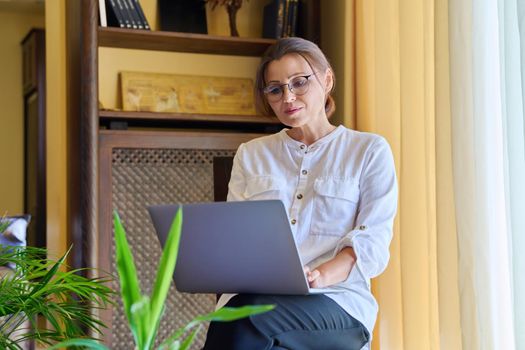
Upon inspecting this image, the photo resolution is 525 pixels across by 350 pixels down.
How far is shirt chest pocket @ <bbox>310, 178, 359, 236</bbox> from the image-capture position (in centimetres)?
192

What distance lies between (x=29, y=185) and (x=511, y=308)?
4.39 metres

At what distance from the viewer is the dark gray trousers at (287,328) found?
162cm

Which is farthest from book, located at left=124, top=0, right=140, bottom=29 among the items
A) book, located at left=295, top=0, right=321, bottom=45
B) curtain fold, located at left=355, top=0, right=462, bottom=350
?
→ curtain fold, located at left=355, top=0, right=462, bottom=350

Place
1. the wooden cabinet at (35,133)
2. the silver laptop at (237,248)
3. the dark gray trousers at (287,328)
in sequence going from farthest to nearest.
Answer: the wooden cabinet at (35,133), the dark gray trousers at (287,328), the silver laptop at (237,248)

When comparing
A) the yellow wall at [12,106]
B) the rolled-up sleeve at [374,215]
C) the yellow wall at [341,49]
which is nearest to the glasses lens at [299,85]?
the rolled-up sleeve at [374,215]

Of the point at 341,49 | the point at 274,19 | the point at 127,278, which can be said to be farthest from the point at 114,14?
the point at 127,278

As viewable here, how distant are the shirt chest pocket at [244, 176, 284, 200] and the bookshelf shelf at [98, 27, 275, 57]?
1.25 m

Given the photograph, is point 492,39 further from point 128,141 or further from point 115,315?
point 115,315

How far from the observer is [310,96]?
200 centimetres

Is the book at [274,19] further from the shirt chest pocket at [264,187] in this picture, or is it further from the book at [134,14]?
the shirt chest pocket at [264,187]

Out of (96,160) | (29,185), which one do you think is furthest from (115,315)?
(29,185)

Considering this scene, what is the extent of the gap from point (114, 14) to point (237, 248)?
178 cm

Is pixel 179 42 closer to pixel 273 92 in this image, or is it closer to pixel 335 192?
pixel 273 92

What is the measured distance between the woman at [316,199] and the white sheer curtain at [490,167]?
23 centimetres
